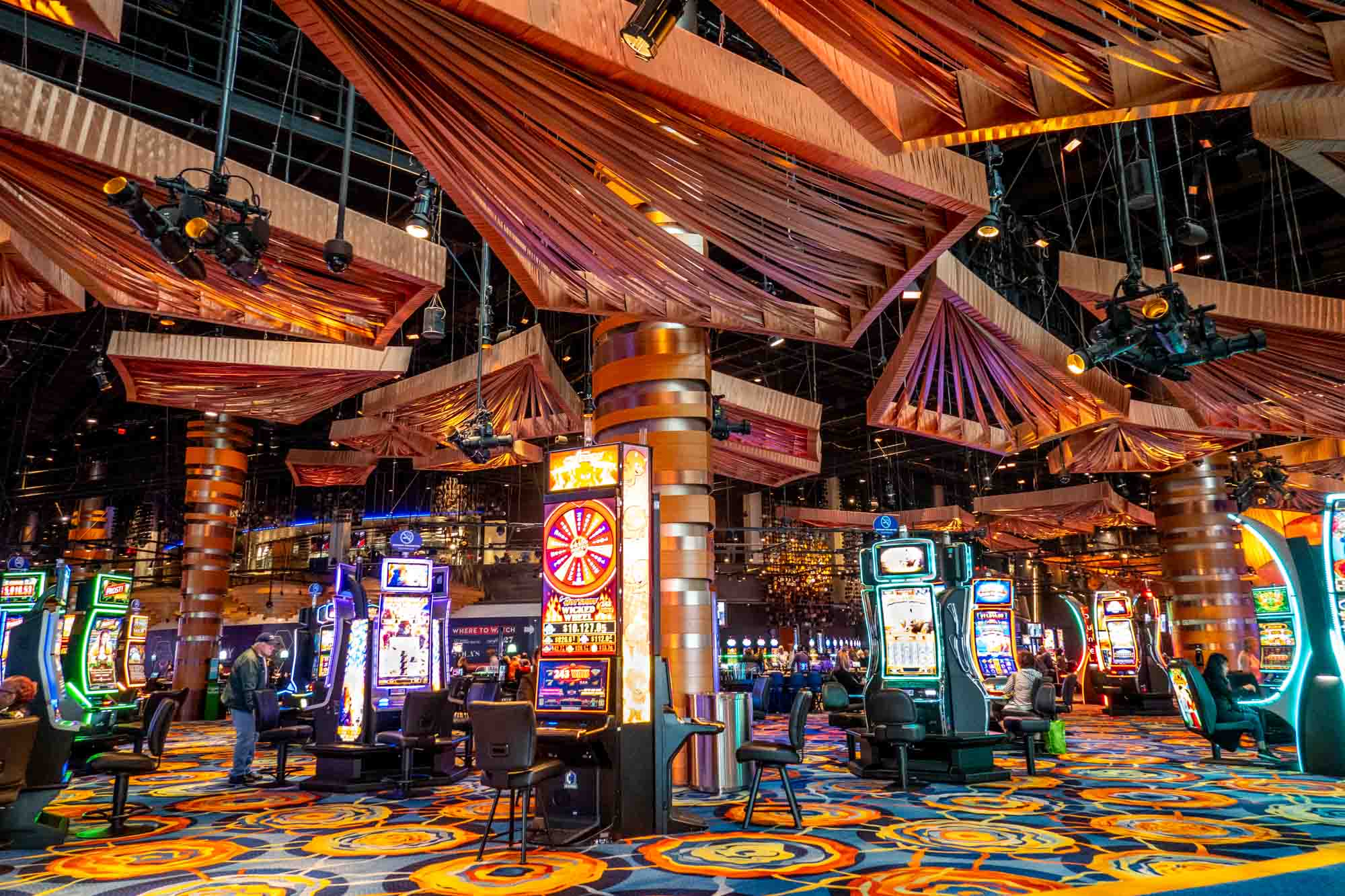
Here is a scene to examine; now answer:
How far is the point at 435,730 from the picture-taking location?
25.9 feet

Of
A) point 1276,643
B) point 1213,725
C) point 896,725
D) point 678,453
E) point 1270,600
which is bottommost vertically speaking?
point 1213,725

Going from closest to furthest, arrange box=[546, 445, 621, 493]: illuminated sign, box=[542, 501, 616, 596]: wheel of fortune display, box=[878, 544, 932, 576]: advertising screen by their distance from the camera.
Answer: box=[542, 501, 616, 596]: wheel of fortune display
box=[546, 445, 621, 493]: illuminated sign
box=[878, 544, 932, 576]: advertising screen

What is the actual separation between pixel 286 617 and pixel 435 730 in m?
19.1

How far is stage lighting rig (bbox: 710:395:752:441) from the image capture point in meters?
10.4

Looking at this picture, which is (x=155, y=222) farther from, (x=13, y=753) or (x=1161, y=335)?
(x=1161, y=335)

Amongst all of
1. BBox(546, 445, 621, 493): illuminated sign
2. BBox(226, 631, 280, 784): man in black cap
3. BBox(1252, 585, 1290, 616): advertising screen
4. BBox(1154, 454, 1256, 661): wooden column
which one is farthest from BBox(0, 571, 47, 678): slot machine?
BBox(1154, 454, 1256, 661): wooden column

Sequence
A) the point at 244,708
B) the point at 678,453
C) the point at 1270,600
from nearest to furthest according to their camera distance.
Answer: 1. the point at 678,453
2. the point at 244,708
3. the point at 1270,600

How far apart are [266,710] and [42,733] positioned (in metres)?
2.30

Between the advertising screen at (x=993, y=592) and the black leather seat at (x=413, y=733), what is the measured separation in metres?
10.0

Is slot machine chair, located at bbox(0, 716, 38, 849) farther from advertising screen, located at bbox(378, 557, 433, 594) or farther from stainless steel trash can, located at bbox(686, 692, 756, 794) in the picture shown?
stainless steel trash can, located at bbox(686, 692, 756, 794)

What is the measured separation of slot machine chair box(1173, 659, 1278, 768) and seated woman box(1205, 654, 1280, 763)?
11 cm

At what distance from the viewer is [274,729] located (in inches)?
324

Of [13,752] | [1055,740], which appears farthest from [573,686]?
[1055,740]

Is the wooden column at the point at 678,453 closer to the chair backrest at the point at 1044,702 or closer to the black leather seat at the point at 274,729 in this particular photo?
the chair backrest at the point at 1044,702
